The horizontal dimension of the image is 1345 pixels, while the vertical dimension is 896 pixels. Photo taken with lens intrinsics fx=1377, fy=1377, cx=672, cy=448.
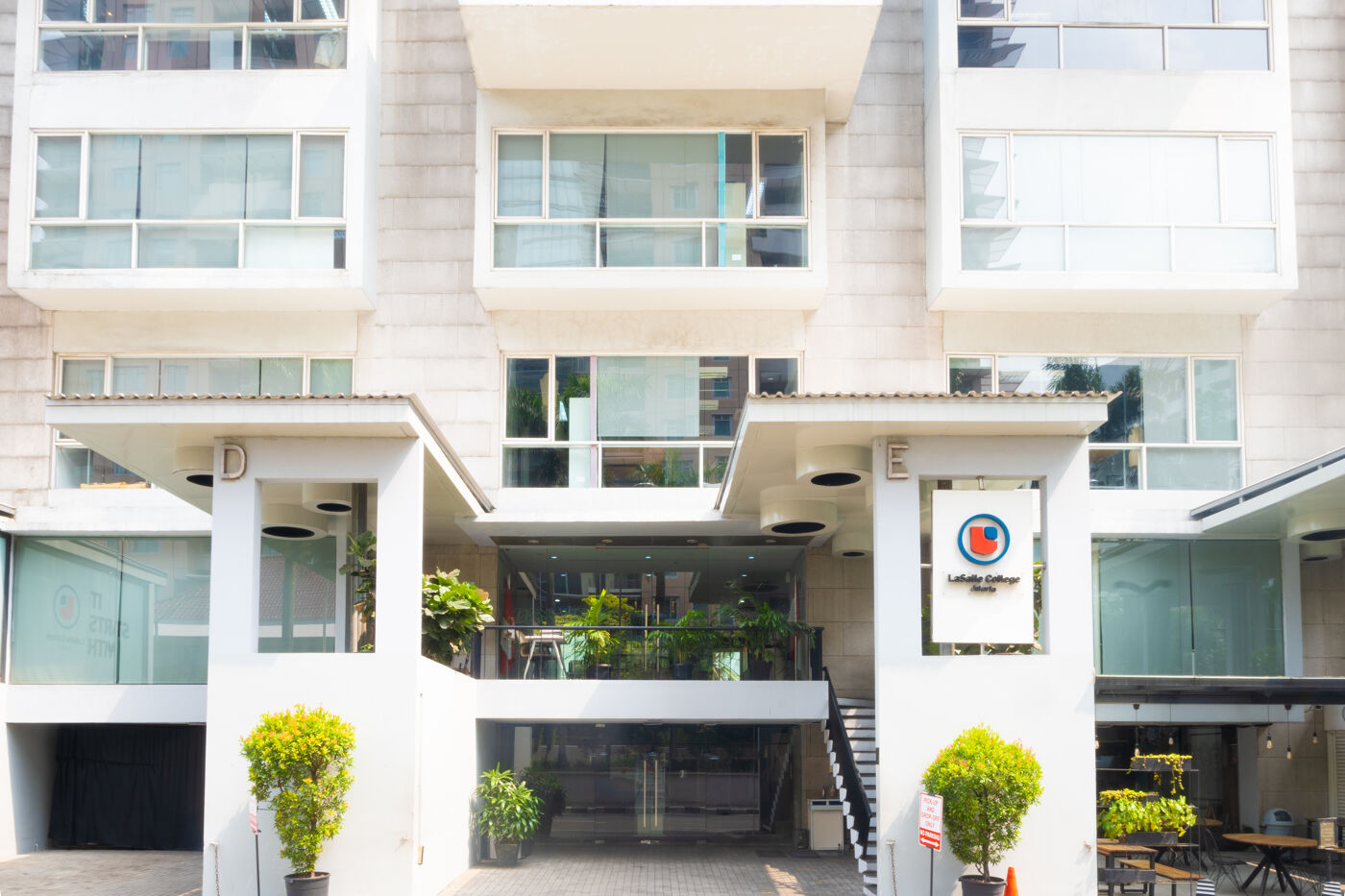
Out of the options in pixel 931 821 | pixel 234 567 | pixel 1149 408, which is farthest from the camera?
pixel 1149 408

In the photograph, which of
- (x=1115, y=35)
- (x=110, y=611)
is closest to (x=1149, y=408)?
(x=1115, y=35)

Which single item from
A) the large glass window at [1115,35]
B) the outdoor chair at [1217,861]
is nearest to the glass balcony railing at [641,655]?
the outdoor chair at [1217,861]

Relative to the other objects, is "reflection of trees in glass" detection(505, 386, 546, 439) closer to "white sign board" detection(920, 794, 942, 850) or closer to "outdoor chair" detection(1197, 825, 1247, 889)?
"white sign board" detection(920, 794, 942, 850)

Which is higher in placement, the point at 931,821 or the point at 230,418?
the point at 230,418

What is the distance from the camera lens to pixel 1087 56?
20.8 m

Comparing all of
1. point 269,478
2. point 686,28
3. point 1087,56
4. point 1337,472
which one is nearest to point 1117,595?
point 1337,472

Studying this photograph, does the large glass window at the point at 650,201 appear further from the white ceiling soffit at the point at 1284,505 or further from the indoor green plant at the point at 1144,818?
the indoor green plant at the point at 1144,818

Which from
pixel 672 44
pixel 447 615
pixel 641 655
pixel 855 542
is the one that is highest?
pixel 672 44

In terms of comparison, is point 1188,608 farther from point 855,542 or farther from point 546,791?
point 546,791

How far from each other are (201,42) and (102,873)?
39.4ft

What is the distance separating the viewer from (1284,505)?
17328 mm

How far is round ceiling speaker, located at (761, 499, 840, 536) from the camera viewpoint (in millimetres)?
17875

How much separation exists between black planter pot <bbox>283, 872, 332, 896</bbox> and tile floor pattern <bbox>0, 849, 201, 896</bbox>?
10.7ft

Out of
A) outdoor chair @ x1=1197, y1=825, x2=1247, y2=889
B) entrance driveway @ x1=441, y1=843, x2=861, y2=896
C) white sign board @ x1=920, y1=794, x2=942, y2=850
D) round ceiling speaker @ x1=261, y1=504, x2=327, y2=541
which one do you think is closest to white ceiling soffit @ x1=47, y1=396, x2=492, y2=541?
round ceiling speaker @ x1=261, y1=504, x2=327, y2=541
